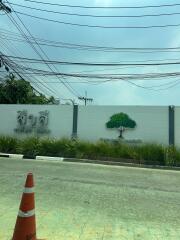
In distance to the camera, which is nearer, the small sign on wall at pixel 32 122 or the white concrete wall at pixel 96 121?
the white concrete wall at pixel 96 121

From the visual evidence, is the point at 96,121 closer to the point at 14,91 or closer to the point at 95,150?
the point at 95,150

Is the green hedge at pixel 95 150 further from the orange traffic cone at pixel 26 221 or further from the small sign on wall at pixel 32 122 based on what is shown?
the orange traffic cone at pixel 26 221

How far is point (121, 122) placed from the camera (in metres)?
25.9

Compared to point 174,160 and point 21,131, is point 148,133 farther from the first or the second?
point 21,131

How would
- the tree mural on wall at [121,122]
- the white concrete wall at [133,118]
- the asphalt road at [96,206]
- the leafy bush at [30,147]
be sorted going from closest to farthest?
the asphalt road at [96,206] < the leafy bush at [30,147] < the white concrete wall at [133,118] < the tree mural on wall at [121,122]

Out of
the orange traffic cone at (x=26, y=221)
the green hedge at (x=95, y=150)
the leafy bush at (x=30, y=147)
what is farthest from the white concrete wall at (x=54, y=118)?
the orange traffic cone at (x=26, y=221)

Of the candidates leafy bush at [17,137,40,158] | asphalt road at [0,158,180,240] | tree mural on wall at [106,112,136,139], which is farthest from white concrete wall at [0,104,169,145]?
asphalt road at [0,158,180,240]

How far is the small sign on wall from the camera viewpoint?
2760cm

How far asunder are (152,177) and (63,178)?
365 centimetres

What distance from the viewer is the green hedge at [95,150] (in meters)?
22.3

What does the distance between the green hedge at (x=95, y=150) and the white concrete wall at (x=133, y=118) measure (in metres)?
1.11

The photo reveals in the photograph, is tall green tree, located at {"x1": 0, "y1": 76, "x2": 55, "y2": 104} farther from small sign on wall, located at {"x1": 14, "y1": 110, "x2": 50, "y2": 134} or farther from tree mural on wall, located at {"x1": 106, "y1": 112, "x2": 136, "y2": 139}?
tree mural on wall, located at {"x1": 106, "y1": 112, "x2": 136, "y2": 139}

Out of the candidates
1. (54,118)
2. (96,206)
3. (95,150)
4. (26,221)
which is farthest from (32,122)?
(26,221)

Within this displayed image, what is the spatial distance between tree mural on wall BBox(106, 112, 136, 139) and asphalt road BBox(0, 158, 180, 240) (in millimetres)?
11025
